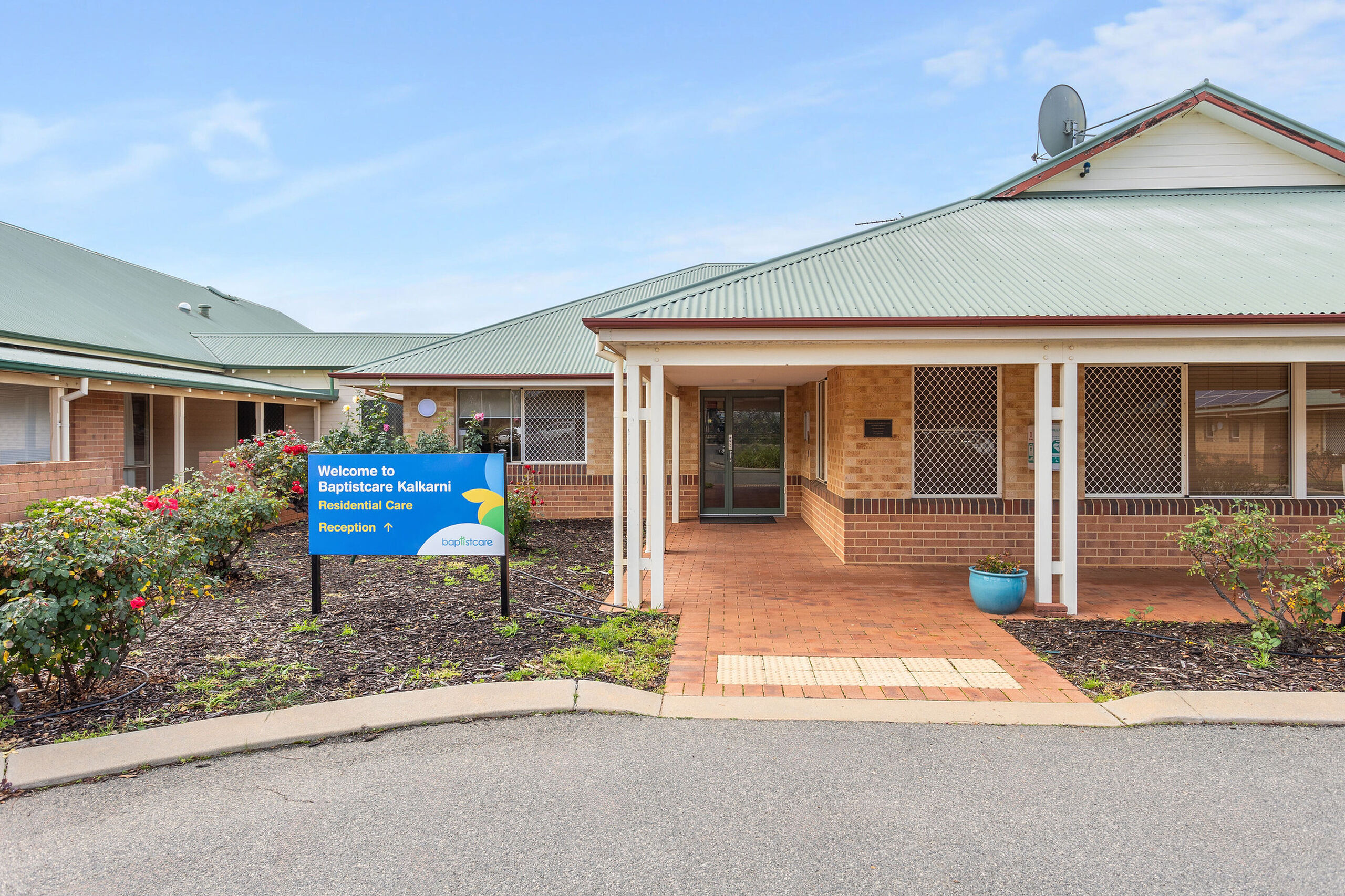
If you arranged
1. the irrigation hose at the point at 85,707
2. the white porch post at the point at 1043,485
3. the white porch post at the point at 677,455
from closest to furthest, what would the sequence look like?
the irrigation hose at the point at 85,707, the white porch post at the point at 1043,485, the white porch post at the point at 677,455

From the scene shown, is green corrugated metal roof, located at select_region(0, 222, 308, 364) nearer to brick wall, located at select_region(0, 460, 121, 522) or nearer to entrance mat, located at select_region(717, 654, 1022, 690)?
brick wall, located at select_region(0, 460, 121, 522)

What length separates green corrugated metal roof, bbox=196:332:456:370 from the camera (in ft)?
65.0

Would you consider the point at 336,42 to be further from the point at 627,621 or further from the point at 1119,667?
the point at 1119,667

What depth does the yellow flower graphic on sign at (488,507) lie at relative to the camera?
6586mm

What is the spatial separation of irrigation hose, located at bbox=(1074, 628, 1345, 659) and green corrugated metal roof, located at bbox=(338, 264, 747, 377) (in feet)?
28.9

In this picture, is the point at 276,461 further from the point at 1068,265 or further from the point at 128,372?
the point at 1068,265

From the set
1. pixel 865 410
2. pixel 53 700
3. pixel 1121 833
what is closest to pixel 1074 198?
pixel 865 410

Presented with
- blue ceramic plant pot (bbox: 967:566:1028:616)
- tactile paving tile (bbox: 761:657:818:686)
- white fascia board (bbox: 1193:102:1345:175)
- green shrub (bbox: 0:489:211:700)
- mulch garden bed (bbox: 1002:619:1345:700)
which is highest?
white fascia board (bbox: 1193:102:1345:175)

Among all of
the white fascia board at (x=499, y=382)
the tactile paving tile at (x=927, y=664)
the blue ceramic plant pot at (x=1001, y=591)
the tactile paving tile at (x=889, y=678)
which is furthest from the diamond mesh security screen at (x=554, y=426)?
the tactile paving tile at (x=889, y=678)

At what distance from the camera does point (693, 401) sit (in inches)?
551

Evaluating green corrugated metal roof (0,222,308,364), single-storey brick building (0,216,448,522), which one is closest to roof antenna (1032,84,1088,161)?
single-storey brick building (0,216,448,522)

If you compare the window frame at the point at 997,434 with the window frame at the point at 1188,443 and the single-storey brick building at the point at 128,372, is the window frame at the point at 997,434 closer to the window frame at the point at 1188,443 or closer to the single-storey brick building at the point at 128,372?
the window frame at the point at 1188,443

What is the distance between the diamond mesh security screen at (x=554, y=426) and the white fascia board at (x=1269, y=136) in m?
10.9

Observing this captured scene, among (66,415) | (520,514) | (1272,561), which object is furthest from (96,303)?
(1272,561)
